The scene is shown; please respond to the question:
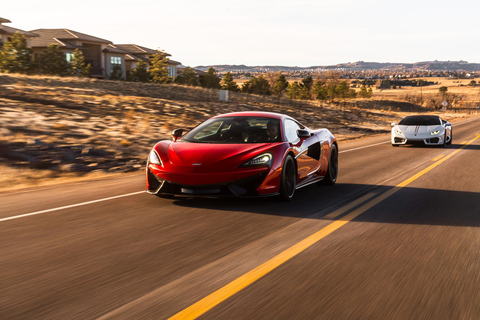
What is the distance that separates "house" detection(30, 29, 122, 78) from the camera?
219 ft

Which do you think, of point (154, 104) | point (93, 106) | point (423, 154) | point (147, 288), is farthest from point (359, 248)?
point (154, 104)

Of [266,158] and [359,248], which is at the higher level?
[266,158]

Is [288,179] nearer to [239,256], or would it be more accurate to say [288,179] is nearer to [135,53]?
[239,256]

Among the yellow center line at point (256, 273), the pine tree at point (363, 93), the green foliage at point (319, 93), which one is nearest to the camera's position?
the yellow center line at point (256, 273)

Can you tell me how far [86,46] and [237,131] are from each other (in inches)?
2623

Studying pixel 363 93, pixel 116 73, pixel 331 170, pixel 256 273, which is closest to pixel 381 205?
pixel 331 170

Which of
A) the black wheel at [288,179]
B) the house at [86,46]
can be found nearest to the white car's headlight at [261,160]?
the black wheel at [288,179]

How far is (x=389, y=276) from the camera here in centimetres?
462

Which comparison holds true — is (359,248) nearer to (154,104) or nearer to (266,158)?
(266,158)

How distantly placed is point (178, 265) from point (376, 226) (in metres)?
2.90

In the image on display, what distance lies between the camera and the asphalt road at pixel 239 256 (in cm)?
385

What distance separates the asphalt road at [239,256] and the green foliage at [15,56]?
4230cm

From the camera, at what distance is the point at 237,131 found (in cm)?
855

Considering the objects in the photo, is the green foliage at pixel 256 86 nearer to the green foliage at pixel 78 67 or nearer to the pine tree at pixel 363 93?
the green foliage at pixel 78 67
